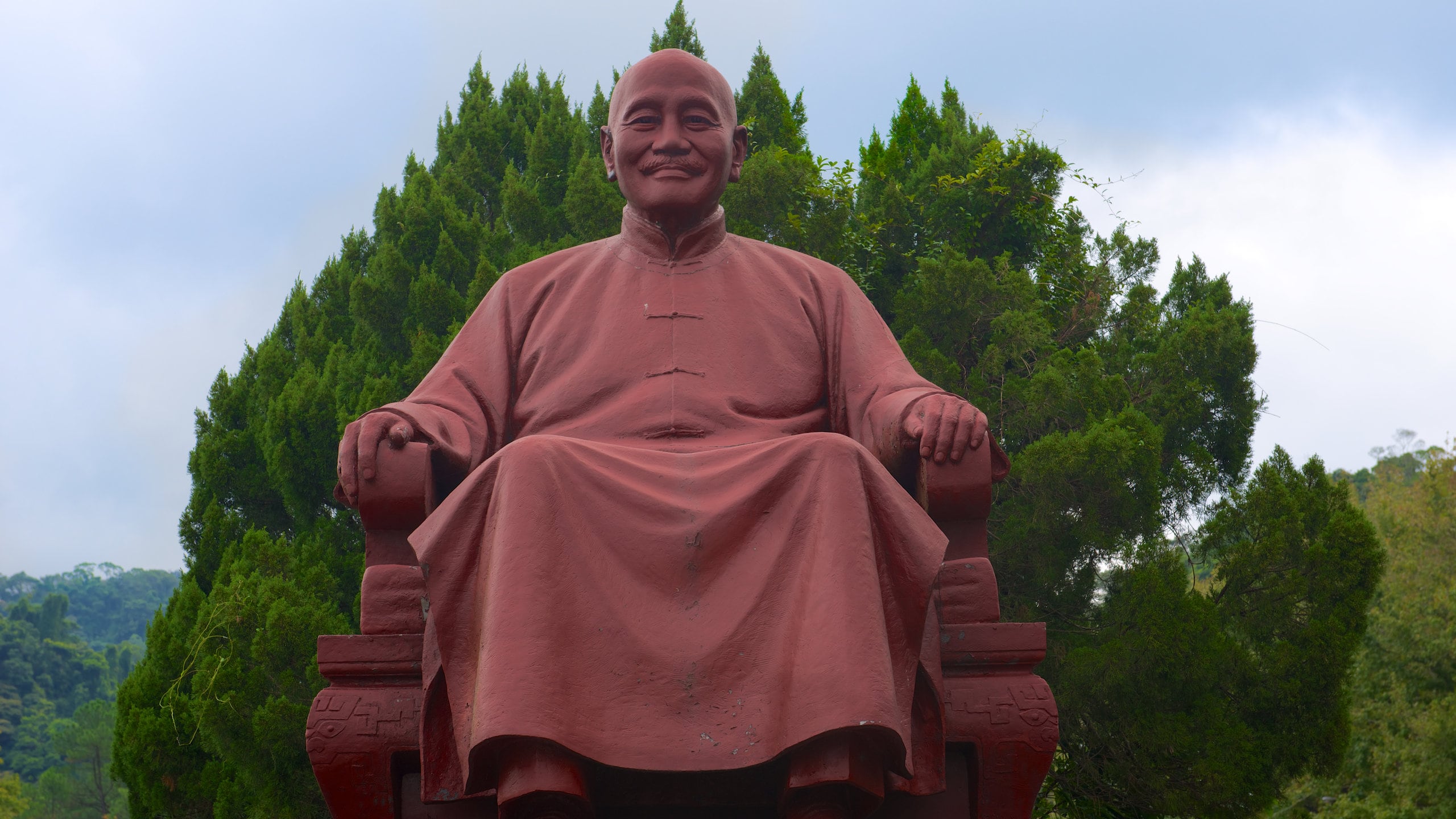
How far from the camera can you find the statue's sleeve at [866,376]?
2.91 meters

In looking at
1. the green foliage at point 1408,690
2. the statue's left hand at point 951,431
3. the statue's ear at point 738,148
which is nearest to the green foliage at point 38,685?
the green foliage at point 1408,690

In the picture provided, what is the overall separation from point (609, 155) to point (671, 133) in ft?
0.85

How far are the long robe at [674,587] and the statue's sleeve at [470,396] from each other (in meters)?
0.01

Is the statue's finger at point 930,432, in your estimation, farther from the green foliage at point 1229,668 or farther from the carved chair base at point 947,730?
the green foliage at point 1229,668

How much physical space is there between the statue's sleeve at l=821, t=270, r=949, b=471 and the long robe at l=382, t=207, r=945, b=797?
0.02 m

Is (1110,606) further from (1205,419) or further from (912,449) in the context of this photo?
(912,449)

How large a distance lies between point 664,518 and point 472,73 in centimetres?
758

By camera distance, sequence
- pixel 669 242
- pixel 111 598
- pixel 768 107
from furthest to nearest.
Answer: pixel 111 598 → pixel 768 107 → pixel 669 242

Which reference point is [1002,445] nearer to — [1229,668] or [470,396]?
[1229,668]

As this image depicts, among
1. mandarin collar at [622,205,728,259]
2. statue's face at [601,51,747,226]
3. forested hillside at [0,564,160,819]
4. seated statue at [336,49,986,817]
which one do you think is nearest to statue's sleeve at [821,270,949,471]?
seated statue at [336,49,986,817]

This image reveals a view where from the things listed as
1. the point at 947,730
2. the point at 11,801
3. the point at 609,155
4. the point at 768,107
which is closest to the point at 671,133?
the point at 609,155

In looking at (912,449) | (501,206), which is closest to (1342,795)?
(501,206)

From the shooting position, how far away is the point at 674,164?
3225 mm

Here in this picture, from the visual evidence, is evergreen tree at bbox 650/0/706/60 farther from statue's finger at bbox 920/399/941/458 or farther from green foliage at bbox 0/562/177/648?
green foliage at bbox 0/562/177/648
